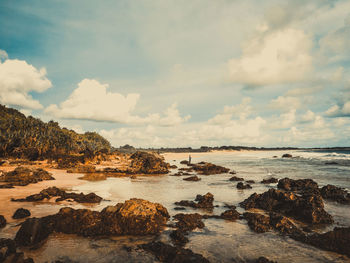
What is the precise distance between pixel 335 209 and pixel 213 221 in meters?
8.98

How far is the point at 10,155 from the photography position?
1468 inches

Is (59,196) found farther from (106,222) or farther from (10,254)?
(10,254)

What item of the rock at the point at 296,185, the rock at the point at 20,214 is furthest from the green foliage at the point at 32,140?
the rock at the point at 296,185

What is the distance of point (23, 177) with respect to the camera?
1955cm

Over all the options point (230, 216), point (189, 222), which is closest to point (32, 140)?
point (189, 222)

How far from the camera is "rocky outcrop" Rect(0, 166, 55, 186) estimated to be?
60.8ft

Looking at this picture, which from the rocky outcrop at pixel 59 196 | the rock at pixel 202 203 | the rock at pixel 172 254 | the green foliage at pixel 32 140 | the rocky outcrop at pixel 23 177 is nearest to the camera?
the rock at pixel 172 254

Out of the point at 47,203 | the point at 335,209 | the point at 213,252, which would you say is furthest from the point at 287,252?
the point at 47,203

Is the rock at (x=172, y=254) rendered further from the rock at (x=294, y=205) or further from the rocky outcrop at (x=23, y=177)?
the rocky outcrop at (x=23, y=177)

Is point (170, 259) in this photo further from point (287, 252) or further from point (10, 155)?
point (10, 155)

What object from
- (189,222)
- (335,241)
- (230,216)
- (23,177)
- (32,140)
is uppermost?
(32,140)

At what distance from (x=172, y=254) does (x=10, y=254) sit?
502cm

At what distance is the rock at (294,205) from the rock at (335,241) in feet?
9.47

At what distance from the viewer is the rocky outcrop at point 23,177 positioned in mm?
18531
